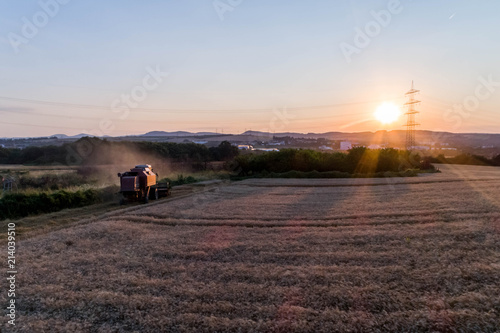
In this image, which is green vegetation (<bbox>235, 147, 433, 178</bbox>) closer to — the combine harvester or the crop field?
the combine harvester

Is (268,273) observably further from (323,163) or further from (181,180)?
(323,163)

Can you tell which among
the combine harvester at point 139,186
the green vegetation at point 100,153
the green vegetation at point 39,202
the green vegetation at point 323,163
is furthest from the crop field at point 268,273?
the green vegetation at point 100,153

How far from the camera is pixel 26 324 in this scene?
5629mm

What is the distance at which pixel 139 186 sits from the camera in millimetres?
18188

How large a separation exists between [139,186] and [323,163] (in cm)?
2087

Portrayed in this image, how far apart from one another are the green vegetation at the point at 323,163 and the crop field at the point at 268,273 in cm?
1904

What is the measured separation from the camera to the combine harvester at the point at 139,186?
56.9ft

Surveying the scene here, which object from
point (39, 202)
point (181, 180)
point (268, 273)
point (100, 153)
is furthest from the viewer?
point (100, 153)

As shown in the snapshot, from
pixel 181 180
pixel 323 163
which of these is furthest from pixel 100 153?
pixel 323 163

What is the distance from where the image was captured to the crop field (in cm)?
546

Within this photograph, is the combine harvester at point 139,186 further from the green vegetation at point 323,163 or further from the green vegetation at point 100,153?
the green vegetation at point 100,153

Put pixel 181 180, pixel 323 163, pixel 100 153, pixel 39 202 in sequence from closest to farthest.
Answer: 1. pixel 39 202
2. pixel 181 180
3. pixel 323 163
4. pixel 100 153

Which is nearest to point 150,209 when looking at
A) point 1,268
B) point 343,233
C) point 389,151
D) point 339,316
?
point 1,268

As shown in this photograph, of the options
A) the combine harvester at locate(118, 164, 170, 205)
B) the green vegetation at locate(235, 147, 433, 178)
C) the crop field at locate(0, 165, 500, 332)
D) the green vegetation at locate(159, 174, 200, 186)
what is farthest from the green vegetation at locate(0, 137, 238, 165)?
the crop field at locate(0, 165, 500, 332)
